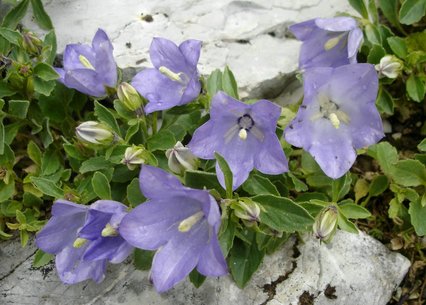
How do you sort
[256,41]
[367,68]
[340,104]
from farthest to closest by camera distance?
[256,41] → [340,104] → [367,68]

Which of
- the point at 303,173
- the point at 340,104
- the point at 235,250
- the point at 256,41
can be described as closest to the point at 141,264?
the point at 235,250

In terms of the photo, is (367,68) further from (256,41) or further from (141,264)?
(141,264)

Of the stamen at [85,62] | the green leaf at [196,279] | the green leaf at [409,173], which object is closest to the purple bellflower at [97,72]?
the stamen at [85,62]

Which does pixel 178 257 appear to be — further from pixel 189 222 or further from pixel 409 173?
pixel 409 173

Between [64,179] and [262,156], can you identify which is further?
[64,179]

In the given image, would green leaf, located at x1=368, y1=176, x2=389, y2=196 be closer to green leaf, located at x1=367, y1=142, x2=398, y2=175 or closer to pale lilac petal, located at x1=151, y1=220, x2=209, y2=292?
green leaf, located at x1=367, y1=142, x2=398, y2=175

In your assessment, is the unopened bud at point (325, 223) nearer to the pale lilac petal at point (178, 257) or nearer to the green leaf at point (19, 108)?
the pale lilac petal at point (178, 257)

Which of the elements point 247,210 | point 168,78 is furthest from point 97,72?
point 247,210
